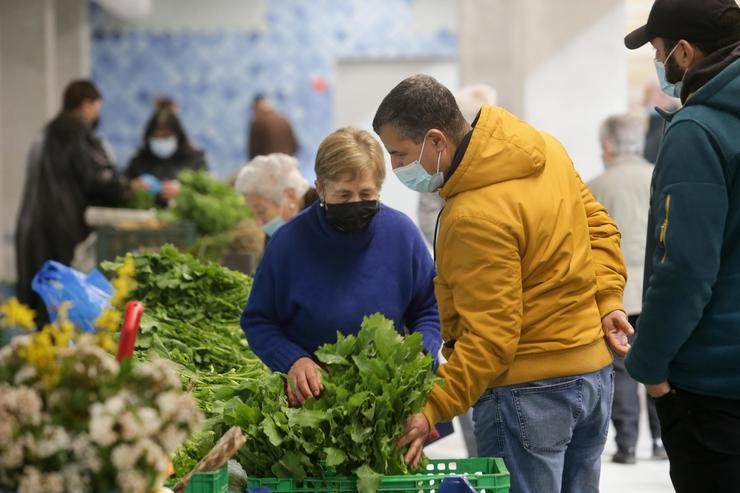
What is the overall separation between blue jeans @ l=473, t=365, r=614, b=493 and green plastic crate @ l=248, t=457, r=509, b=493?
0.52ft

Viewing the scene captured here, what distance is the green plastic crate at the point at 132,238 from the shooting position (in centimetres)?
646

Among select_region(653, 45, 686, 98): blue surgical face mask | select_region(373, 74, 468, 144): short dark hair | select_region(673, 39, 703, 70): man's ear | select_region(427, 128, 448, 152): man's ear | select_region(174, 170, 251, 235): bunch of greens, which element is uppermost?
select_region(673, 39, 703, 70): man's ear

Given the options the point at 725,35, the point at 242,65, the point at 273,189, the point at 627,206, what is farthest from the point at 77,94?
the point at 242,65

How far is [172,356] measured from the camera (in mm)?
3346

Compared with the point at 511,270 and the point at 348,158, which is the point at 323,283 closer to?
the point at 348,158

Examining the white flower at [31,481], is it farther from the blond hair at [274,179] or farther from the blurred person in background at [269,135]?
the blurred person in background at [269,135]

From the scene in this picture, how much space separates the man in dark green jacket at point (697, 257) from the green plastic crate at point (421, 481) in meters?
0.39

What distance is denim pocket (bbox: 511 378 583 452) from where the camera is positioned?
2514 mm

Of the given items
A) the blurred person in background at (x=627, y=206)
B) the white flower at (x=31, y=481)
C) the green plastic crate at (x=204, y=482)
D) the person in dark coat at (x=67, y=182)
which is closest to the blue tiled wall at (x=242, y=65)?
the person in dark coat at (x=67, y=182)

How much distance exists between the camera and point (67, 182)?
7.70 metres

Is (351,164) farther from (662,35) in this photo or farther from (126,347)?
(126,347)

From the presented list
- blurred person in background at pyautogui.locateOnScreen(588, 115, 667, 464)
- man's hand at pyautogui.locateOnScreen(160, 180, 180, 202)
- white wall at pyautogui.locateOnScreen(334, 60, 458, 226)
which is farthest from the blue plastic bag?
white wall at pyautogui.locateOnScreen(334, 60, 458, 226)

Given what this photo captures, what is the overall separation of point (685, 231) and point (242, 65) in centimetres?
1230

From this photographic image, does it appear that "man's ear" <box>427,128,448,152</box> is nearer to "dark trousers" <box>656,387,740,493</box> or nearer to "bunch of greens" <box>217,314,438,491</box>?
"bunch of greens" <box>217,314,438,491</box>
